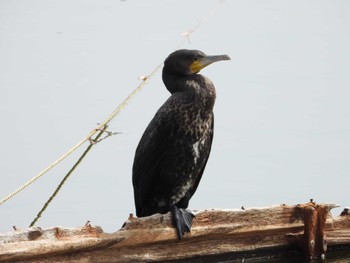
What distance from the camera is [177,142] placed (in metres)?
5.90

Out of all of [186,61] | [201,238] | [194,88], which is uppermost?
[186,61]

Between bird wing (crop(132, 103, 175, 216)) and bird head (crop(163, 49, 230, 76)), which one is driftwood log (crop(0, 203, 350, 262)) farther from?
bird head (crop(163, 49, 230, 76))

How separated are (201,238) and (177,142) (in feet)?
1.73

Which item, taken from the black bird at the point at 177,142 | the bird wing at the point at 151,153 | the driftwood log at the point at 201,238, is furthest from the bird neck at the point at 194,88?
the driftwood log at the point at 201,238

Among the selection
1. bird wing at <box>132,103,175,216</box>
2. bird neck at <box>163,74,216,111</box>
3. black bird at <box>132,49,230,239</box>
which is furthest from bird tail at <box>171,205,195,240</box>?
bird neck at <box>163,74,216,111</box>

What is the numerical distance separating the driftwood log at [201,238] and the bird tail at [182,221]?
0.04 m

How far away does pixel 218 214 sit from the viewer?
19.1ft

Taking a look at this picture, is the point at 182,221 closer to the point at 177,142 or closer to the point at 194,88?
the point at 177,142

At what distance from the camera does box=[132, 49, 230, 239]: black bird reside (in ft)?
19.4

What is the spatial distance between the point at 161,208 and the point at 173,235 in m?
0.44

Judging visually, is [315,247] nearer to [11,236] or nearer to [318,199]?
[318,199]

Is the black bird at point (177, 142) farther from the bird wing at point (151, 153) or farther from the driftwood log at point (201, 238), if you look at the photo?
the driftwood log at point (201, 238)

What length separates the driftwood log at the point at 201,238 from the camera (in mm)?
5223

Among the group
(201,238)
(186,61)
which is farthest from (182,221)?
(186,61)
